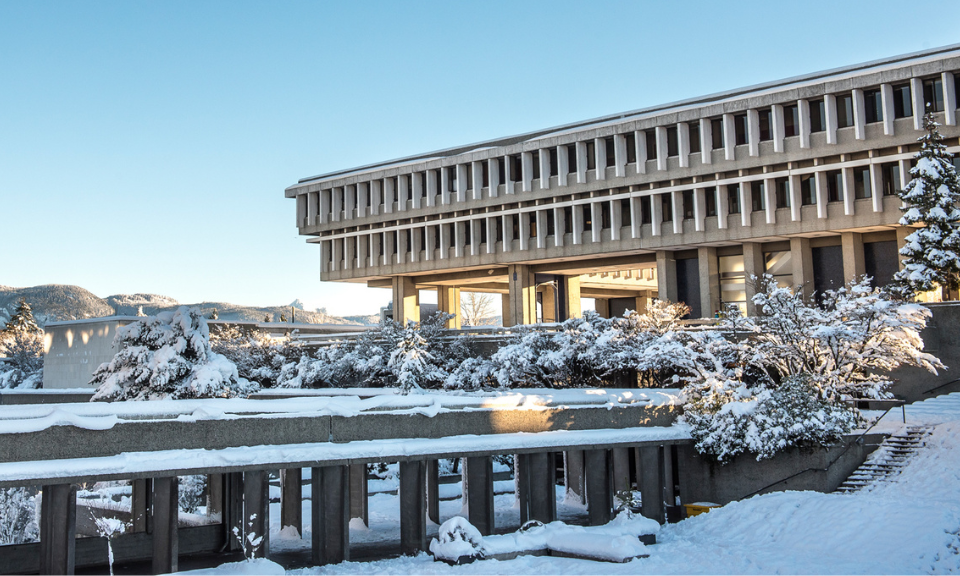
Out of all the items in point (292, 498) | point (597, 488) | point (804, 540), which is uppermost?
point (597, 488)

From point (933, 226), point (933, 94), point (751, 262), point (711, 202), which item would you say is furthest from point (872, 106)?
point (933, 226)

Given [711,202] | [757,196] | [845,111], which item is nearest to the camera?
[845,111]

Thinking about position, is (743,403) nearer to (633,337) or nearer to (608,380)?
(633,337)

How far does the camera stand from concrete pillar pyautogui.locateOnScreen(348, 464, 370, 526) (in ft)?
76.0

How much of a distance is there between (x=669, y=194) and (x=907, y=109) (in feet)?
41.1

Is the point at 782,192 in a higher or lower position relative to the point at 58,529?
higher

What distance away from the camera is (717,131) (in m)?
44.6

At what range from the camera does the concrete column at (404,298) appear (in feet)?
188

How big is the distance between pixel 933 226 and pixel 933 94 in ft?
32.7

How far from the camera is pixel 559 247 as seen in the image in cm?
4975

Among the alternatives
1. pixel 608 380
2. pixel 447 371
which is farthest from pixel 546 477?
pixel 447 371

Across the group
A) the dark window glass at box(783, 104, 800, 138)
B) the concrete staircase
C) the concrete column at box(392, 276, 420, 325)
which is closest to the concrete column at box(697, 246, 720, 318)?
the dark window glass at box(783, 104, 800, 138)

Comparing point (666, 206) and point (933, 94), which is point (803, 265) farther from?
point (933, 94)

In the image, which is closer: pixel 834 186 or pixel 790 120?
pixel 834 186
